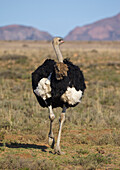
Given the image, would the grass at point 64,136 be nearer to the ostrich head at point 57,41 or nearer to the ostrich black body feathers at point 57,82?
the ostrich black body feathers at point 57,82

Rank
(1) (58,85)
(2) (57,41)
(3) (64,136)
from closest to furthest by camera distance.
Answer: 1. (1) (58,85)
2. (2) (57,41)
3. (3) (64,136)

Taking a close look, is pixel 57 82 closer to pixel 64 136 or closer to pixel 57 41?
pixel 57 41

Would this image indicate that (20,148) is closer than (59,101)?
No

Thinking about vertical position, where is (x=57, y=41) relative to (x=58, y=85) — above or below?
above

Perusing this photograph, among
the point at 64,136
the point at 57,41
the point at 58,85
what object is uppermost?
the point at 57,41

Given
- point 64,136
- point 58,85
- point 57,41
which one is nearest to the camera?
point 58,85

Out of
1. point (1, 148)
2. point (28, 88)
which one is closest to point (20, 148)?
point (1, 148)

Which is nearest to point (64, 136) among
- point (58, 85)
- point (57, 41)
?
point (58, 85)

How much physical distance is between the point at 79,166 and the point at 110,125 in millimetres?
3401

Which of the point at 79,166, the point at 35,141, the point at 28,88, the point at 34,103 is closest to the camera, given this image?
the point at 79,166

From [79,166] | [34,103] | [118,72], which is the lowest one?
[79,166]

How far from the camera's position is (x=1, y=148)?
5.82 m

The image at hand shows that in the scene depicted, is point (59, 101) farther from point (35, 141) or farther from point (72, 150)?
point (35, 141)

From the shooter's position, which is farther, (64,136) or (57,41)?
(64,136)
